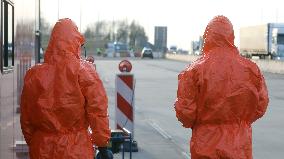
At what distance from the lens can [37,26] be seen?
820 centimetres

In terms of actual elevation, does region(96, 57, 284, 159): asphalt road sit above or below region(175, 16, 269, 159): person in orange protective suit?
below

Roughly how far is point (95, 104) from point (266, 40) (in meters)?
58.3

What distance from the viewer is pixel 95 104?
5137 millimetres

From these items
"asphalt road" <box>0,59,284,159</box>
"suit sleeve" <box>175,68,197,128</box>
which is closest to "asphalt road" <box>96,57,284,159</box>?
"asphalt road" <box>0,59,284,159</box>

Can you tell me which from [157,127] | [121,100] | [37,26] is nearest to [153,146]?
[121,100]

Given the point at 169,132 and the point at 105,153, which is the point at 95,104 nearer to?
the point at 105,153

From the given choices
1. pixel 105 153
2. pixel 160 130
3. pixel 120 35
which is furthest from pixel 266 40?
pixel 105 153

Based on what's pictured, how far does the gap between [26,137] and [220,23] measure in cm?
183

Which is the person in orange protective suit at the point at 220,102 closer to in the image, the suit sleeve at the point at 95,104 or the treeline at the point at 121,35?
the suit sleeve at the point at 95,104

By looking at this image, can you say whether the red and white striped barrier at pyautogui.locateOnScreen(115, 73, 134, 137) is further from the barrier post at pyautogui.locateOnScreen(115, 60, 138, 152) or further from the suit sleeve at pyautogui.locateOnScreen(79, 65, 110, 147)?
the suit sleeve at pyautogui.locateOnScreen(79, 65, 110, 147)

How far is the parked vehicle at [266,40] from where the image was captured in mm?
60156

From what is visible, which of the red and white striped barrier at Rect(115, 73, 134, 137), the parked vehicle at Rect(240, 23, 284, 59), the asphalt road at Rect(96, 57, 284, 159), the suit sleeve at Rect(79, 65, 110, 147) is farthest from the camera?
the parked vehicle at Rect(240, 23, 284, 59)

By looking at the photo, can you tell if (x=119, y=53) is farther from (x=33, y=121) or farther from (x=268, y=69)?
(x=33, y=121)

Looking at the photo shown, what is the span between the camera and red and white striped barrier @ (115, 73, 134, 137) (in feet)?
38.9
